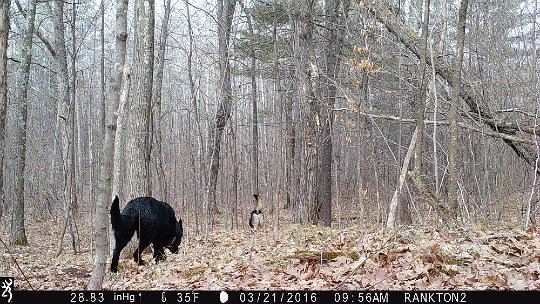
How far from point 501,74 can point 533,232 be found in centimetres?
772

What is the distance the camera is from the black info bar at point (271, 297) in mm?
4406

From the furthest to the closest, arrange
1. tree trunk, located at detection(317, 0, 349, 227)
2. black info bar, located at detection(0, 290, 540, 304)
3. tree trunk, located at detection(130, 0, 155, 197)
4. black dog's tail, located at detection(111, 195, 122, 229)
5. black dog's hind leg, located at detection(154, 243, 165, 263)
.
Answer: tree trunk, located at detection(317, 0, 349, 227) → tree trunk, located at detection(130, 0, 155, 197) → black dog's hind leg, located at detection(154, 243, 165, 263) → black dog's tail, located at detection(111, 195, 122, 229) → black info bar, located at detection(0, 290, 540, 304)

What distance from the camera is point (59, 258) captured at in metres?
11.5

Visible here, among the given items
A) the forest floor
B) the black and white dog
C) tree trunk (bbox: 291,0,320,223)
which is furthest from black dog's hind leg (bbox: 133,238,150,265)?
the black and white dog

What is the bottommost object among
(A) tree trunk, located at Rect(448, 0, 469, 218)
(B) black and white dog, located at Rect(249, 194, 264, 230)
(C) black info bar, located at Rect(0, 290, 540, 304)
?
(B) black and white dog, located at Rect(249, 194, 264, 230)

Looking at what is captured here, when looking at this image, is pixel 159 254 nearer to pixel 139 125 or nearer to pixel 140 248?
pixel 140 248

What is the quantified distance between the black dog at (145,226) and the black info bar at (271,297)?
6.13 feet

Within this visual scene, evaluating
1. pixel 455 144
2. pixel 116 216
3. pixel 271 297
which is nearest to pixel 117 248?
pixel 116 216

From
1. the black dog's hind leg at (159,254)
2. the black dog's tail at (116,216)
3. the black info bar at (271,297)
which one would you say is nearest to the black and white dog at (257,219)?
the black dog's hind leg at (159,254)

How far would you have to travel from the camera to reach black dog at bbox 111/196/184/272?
7.73 meters

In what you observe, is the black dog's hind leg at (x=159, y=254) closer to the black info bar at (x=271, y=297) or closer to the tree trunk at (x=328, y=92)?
the black info bar at (x=271, y=297)

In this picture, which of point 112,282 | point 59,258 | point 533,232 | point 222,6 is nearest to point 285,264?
point 112,282

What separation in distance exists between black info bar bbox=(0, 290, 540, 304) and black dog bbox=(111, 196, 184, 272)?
6.13 feet

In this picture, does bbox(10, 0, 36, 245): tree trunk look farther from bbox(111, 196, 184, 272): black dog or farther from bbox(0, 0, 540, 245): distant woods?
bbox(111, 196, 184, 272): black dog
